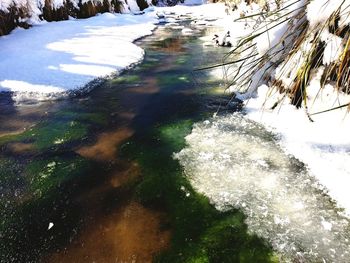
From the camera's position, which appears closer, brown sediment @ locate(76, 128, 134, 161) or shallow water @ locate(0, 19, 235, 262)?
shallow water @ locate(0, 19, 235, 262)

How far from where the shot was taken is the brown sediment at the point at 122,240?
2.05 metres

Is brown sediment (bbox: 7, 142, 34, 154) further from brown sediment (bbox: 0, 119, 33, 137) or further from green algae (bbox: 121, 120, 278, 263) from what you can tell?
green algae (bbox: 121, 120, 278, 263)

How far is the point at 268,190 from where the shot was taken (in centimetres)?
252

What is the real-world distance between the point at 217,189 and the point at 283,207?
1.60 ft

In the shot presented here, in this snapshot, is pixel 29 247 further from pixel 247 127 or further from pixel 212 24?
pixel 212 24

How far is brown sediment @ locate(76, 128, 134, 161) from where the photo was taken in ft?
10.5

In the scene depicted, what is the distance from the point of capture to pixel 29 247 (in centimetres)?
218

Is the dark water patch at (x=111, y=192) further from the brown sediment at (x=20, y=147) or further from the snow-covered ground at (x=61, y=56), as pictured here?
the snow-covered ground at (x=61, y=56)

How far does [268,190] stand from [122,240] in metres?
1.09

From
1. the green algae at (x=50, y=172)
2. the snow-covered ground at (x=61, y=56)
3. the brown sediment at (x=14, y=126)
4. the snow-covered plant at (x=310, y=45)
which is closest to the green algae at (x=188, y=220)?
the green algae at (x=50, y=172)

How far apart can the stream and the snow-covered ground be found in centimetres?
68

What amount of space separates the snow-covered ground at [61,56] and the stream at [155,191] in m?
0.68

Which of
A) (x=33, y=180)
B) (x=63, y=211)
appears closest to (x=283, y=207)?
(x=63, y=211)

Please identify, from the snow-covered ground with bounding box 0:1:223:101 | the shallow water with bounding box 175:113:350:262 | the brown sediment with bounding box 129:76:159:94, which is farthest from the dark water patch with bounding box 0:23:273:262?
the snow-covered ground with bounding box 0:1:223:101
